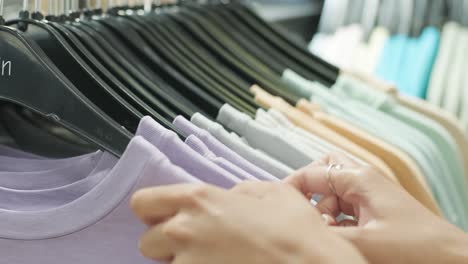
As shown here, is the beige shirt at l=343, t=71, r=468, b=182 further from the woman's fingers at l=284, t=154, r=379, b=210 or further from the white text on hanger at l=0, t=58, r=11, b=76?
the white text on hanger at l=0, t=58, r=11, b=76

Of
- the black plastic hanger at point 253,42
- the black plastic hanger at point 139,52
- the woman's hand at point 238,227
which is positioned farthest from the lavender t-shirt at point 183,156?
the black plastic hanger at point 253,42

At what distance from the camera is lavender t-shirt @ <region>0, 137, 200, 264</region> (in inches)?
23.3

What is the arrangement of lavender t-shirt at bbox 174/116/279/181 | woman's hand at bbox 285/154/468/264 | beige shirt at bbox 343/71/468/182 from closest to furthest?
woman's hand at bbox 285/154/468/264 < lavender t-shirt at bbox 174/116/279/181 < beige shirt at bbox 343/71/468/182

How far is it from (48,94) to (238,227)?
0.30 m

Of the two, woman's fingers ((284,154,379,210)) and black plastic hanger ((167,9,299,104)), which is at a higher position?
black plastic hanger ((167,9,299,104))

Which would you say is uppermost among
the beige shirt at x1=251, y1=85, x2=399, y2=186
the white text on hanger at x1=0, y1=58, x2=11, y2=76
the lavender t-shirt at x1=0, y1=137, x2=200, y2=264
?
the white text on hanger at x1=0, y1=58, x2=11, y2=76

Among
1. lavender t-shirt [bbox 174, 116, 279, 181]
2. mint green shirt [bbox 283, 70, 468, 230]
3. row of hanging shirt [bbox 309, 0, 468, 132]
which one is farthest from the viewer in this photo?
row of hanging shirt [bbox 309, 0, 468, 132]

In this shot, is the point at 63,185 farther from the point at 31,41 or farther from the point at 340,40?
the point at 340,40

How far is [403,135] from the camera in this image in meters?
0.99

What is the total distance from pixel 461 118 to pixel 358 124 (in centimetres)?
50

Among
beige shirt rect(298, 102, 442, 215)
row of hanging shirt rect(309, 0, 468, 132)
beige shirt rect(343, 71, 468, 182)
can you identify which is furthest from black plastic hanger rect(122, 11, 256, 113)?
row of hanging shirt rect(309, 0, 468, 132)

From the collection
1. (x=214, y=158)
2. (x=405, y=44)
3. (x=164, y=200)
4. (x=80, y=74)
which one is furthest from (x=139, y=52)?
(x=405, y=44)

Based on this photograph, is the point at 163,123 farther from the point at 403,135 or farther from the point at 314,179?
the point at 403,135

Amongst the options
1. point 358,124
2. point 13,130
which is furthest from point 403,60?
point 13,130
